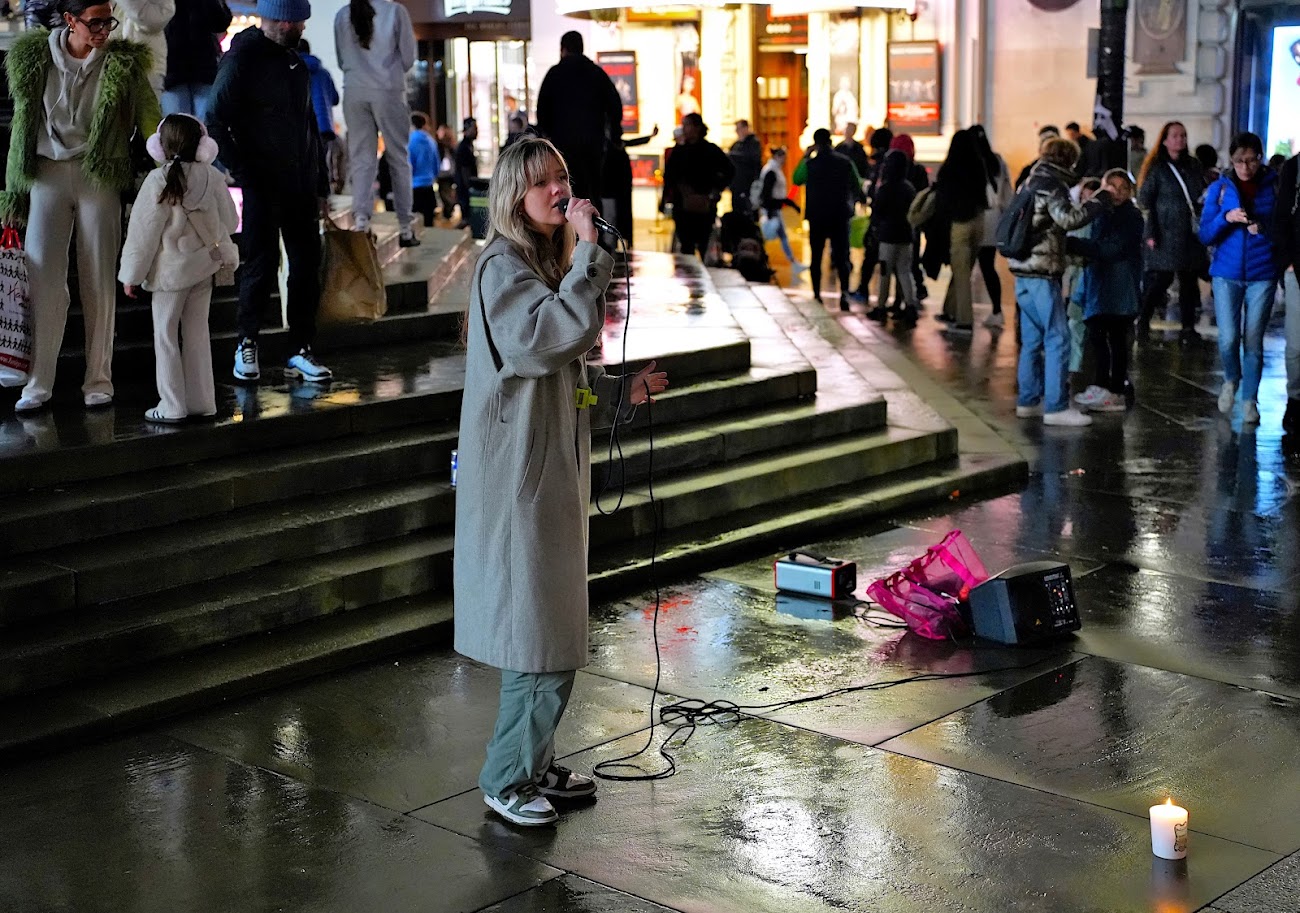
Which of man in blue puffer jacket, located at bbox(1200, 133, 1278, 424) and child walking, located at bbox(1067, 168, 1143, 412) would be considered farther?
child walking, located at bbox(1067, 168, 1143, 412)

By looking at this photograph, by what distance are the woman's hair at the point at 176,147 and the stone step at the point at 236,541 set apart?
Answer: 1521mm

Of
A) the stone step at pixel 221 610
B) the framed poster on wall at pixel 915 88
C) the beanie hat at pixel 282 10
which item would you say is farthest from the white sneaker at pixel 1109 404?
the framed poster on wall at pixel 915 88

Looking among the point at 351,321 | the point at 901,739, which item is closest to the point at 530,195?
the point at 901,739

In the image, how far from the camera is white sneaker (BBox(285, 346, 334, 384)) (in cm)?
888

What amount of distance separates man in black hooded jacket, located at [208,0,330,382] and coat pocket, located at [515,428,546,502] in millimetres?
4133

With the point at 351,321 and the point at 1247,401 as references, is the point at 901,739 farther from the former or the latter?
the point at 1247,401

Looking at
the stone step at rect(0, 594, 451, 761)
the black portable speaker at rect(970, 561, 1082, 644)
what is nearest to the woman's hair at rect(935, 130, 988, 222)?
the black portable speaker at rect(970, 561, 1082, 644)

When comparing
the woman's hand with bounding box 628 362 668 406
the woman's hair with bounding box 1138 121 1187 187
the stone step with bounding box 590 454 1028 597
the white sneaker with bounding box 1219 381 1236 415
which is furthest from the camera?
the woman's hair with bounding box 1138 121 1187 187

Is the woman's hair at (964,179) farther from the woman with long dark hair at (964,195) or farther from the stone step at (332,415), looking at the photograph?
the stone step at (332,415)

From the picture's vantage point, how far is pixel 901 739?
6.00m

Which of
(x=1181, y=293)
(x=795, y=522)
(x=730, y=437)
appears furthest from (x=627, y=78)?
(x=795, y=522)

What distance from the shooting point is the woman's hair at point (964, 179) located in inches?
625

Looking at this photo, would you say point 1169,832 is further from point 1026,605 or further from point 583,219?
point 583,219

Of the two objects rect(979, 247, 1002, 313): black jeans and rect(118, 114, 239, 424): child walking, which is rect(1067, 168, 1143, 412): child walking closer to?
rect(979, 247, 1002, 313): black jeans
